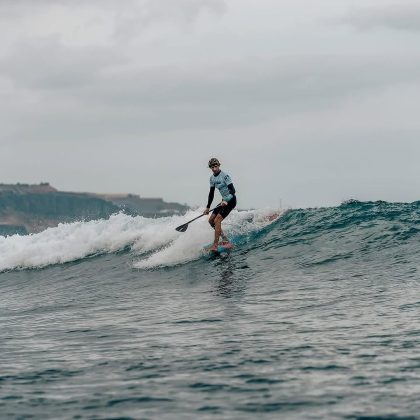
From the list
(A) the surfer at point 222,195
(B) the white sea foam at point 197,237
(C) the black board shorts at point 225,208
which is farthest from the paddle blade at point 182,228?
(C) the black board shorts at point 225,208

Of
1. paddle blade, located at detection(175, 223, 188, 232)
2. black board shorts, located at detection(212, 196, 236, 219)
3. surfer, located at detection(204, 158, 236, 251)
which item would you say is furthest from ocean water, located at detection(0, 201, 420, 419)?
black board shorts, located at detection(212, 196, 236, 219)

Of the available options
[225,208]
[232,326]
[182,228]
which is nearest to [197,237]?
[182,228]

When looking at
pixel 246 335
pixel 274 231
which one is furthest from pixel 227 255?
pixel 246 335

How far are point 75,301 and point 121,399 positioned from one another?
9066 millimetres

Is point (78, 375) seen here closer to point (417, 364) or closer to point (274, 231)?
point (417, 364)

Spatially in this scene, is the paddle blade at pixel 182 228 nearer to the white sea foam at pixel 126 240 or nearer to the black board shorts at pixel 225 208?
the white sea foam at pixel 126 240

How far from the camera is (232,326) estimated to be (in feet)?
37.8

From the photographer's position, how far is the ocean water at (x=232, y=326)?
7.93 meters

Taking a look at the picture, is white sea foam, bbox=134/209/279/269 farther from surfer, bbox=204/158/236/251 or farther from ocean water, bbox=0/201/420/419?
surfer, bbox=204/158/236/251

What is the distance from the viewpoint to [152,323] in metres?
12.5

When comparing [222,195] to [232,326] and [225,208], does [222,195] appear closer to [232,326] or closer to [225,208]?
[225,208]

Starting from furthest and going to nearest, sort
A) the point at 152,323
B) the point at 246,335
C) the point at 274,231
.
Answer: the point at 274,231, the point at 152,323, the point at 246,335

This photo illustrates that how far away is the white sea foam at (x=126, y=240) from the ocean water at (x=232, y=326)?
86mm

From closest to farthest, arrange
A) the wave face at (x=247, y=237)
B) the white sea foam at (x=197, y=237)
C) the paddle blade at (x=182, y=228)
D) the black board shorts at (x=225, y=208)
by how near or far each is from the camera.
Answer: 1. the wave face at (x=247, y=237)
2. the black board shorts at (x=225, y=208)
3. the white sea foam at (x=197, y=237)
4. the paddle blade at (x=182, y=228)
